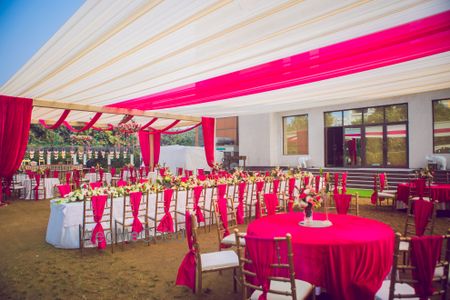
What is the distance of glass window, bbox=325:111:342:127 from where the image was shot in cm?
1461

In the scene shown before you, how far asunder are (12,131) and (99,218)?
408cm

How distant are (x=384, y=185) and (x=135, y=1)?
893 centimetres

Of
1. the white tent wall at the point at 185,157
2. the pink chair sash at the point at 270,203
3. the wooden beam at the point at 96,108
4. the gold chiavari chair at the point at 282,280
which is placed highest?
the wooden beam at the point at 96,108

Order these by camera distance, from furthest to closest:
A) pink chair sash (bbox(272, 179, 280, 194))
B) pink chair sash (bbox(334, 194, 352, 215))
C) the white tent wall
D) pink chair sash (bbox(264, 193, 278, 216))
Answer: the white tent wall → pink chair sash (bbox(272, 179, 280, 194)) → pink chair sash (bbox(264, 193, 278, 216)) → pink chair sash (bbox(334, 194, 352, 215))

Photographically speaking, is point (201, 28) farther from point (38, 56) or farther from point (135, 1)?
point (38, 56)

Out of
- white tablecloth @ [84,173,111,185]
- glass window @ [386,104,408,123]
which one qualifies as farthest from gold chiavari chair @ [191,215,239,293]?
glass window @ [386,104,408,123]

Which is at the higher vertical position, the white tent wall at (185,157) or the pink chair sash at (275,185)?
the white tent wall at (185,157)

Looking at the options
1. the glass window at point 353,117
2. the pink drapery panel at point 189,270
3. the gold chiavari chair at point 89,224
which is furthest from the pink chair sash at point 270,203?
the glass window at point 353,117

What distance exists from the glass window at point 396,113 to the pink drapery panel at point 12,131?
43.0 ft

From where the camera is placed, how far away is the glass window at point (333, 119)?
1461 cm

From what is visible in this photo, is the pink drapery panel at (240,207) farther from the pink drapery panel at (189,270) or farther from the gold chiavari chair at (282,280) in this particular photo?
the gold chiavari chair at (282,280)

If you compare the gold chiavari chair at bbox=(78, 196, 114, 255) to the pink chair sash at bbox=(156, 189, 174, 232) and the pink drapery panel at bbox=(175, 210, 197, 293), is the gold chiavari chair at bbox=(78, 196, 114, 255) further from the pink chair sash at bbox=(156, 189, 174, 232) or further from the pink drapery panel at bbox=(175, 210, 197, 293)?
the pink drapery panel at bbox=(175, 210, 197, 293)

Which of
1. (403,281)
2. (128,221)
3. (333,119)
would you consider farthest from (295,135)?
(403,281)

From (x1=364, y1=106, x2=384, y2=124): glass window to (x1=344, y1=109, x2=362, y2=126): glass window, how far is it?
0.27 m
